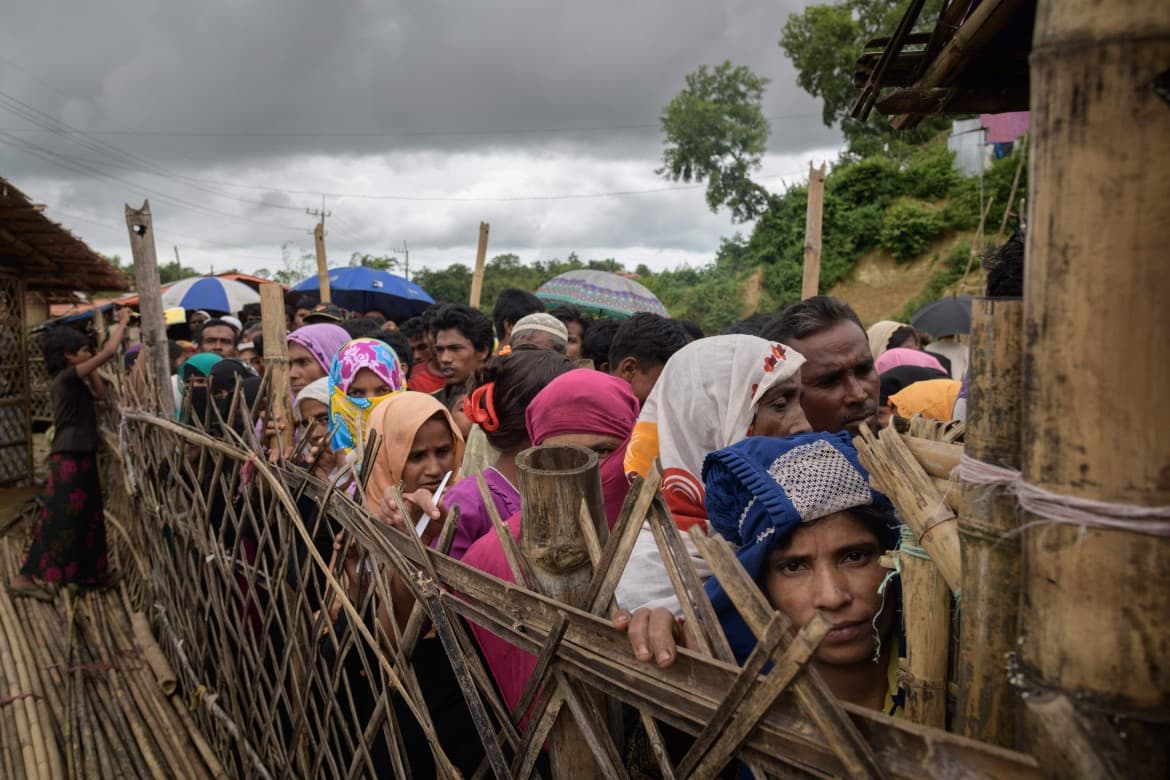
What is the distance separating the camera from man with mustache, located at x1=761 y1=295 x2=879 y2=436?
2.54 metres

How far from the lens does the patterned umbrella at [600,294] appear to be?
1002 centimetres

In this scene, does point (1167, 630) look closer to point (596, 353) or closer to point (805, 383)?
point (805, 383)

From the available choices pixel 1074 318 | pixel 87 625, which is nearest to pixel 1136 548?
pixel 1074 318

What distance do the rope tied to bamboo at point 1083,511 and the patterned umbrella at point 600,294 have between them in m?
9.17

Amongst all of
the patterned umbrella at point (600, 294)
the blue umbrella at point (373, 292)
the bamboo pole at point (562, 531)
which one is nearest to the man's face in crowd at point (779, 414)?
the bamboo pole at point (562, 531)

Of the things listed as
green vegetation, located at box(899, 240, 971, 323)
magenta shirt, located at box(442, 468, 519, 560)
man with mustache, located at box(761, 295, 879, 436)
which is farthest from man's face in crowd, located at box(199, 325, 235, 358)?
green vegetation, located at box(899, 240, 971, 323)

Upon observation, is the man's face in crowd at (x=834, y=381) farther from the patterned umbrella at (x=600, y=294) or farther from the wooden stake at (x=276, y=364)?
the patterned umbrella at (x=600, y=294)

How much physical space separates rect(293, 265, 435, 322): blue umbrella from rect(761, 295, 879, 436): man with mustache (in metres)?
11.3

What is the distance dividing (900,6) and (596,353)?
2987cm

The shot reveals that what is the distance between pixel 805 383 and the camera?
2.57 metres

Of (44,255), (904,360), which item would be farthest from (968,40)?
(44,255)

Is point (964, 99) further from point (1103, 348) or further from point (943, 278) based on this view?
point (943, 278)

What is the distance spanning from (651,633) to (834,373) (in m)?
1.68

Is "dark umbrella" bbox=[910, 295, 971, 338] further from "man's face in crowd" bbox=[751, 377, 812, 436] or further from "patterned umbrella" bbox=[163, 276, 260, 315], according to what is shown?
"patterned umbrella" bbox=[163, 276, 260, 315]
